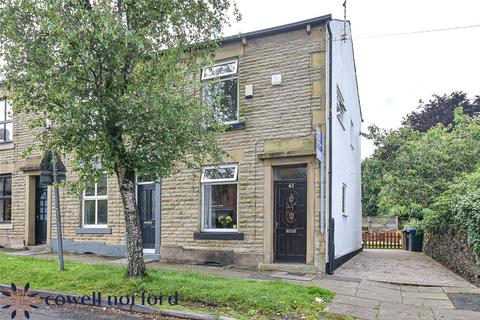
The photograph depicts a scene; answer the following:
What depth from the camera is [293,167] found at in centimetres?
1123

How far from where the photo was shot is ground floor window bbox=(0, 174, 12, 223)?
16.2 m

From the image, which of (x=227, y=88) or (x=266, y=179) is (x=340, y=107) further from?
(x=266, y=179)

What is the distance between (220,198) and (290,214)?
2155 mm

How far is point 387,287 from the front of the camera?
9.09 meters

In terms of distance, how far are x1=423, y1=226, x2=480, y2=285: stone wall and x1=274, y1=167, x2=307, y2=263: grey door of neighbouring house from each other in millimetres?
3896

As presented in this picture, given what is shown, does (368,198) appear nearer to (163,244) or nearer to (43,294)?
(163,244)

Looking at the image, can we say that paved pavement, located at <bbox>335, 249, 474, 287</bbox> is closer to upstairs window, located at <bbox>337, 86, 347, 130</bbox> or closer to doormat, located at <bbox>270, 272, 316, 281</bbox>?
doormat, located at <bbox>270, 272, 316, 281</bbox>

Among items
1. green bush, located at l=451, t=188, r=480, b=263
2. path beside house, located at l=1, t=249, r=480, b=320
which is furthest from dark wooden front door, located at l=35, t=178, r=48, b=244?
green bush, located at l=451, t=188, r=480, b=263

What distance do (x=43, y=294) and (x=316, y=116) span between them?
7.39 metres

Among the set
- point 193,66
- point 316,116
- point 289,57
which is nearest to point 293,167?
point 316,116

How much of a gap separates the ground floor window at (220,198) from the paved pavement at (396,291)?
10.9 feet

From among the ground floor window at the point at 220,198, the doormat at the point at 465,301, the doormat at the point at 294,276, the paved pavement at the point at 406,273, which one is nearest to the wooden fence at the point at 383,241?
the paved pavement at the point at 406,273

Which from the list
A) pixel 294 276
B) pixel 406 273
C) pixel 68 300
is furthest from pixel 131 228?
pixel 406 273

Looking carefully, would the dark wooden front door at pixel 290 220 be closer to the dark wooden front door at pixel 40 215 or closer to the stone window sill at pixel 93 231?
the stone window sill at pixel 93 231
